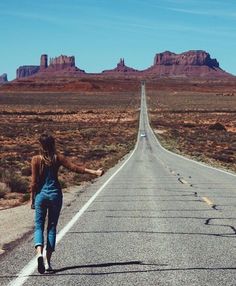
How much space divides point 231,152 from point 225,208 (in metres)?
36.3

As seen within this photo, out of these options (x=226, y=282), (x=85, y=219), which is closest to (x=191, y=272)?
(x=226, y=282)

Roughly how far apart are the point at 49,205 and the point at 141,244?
234 centimetres

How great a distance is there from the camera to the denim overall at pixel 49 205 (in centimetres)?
720

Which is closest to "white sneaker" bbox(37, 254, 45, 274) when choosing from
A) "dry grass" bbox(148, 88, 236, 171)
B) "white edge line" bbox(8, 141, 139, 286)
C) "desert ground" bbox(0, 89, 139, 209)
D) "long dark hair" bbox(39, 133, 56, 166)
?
"white edge line" bbox(8, 141, 139, 286)

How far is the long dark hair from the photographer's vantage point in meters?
7.22

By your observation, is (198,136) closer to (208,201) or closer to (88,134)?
(88,134)

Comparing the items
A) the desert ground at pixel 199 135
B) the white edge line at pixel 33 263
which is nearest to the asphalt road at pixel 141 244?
the white edge line at pixel 33 263

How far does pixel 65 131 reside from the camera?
72062 millimetres

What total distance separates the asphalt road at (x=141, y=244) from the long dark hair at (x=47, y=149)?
56.9 inches

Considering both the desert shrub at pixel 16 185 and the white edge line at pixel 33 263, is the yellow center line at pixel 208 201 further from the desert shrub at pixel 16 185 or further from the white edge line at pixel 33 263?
the desert shrub at pixel 16 185

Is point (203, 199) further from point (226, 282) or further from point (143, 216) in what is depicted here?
point (226, 282)

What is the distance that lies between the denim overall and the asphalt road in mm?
480

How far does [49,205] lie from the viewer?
7.26 m

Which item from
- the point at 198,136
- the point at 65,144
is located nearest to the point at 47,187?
the point at 65,144
